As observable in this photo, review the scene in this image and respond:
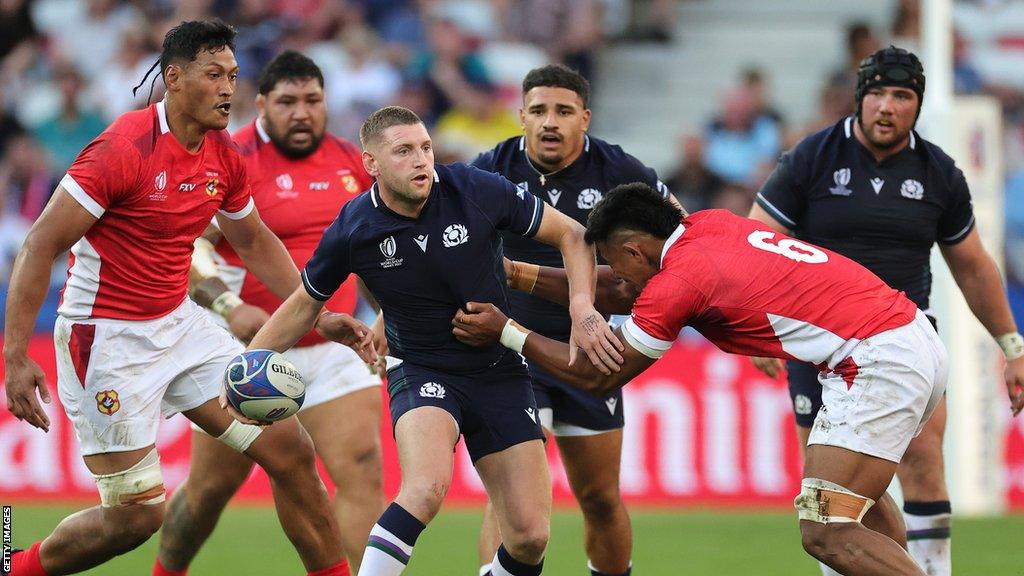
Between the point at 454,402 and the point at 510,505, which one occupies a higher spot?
the point at 454,402

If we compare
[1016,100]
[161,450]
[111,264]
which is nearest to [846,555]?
[111,264]

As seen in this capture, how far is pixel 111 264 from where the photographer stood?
6.73 meters

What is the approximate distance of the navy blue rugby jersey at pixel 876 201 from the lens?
24.3 ft

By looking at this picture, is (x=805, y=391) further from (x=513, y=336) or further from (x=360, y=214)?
(x=360, y=214)

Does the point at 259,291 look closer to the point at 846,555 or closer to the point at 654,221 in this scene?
the point at 654,221

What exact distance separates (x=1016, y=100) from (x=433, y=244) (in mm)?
11690

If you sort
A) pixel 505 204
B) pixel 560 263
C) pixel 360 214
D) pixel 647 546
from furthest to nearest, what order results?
pixel 647 546 < pixel 560 263 < pixel 505 204 < pixel 360 214

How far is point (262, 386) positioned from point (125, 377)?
839mm

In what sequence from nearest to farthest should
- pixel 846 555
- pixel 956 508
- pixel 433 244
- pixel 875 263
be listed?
1. pixel 846 555
2. pixel 433 244
3. pixel 875 263
4. pixel 956 508

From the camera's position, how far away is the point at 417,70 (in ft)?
54.3

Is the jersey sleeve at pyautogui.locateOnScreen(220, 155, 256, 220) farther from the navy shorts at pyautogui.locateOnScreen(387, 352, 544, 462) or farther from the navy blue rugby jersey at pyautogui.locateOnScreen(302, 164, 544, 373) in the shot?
the navy shorts at pyautogui.locateOnScreen(387, 352, 544, 462)

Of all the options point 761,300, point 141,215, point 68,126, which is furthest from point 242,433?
point 68,126

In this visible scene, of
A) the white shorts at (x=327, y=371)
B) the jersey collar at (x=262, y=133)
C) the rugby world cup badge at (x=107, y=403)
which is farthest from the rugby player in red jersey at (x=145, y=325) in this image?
the jersey collar at (x=262, y=133)

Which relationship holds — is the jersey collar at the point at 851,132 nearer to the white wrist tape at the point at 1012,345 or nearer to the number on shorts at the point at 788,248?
the white wrist tape at the point at 1012,345
